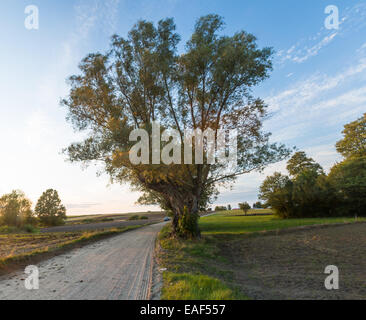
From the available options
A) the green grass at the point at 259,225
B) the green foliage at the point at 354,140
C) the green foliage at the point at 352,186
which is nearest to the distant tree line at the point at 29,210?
the green grass at the point at 259,225

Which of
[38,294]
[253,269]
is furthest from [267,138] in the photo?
[38,294]

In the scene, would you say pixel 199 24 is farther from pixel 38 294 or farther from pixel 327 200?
pixel 327 200

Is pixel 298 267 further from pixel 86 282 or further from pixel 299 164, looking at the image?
pixel 299 164

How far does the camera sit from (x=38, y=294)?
5.87 meters

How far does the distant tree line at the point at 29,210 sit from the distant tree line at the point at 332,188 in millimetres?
50334

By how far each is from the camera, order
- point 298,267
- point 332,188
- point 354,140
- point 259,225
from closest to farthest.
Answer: point 298,267 → point 259,225 → point 332,188 → point 354,140

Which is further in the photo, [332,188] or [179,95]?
[332,188]

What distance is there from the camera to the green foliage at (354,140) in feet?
144

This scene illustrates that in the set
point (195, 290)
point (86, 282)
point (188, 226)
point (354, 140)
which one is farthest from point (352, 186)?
point (86, 282)

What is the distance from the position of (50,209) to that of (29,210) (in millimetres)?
4610

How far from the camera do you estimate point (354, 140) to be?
148 ft

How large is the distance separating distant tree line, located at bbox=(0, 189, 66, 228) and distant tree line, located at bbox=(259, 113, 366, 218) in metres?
50.3

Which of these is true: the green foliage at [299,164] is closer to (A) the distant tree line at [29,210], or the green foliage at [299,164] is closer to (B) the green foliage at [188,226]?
(B) the green foliage at [188,226]
